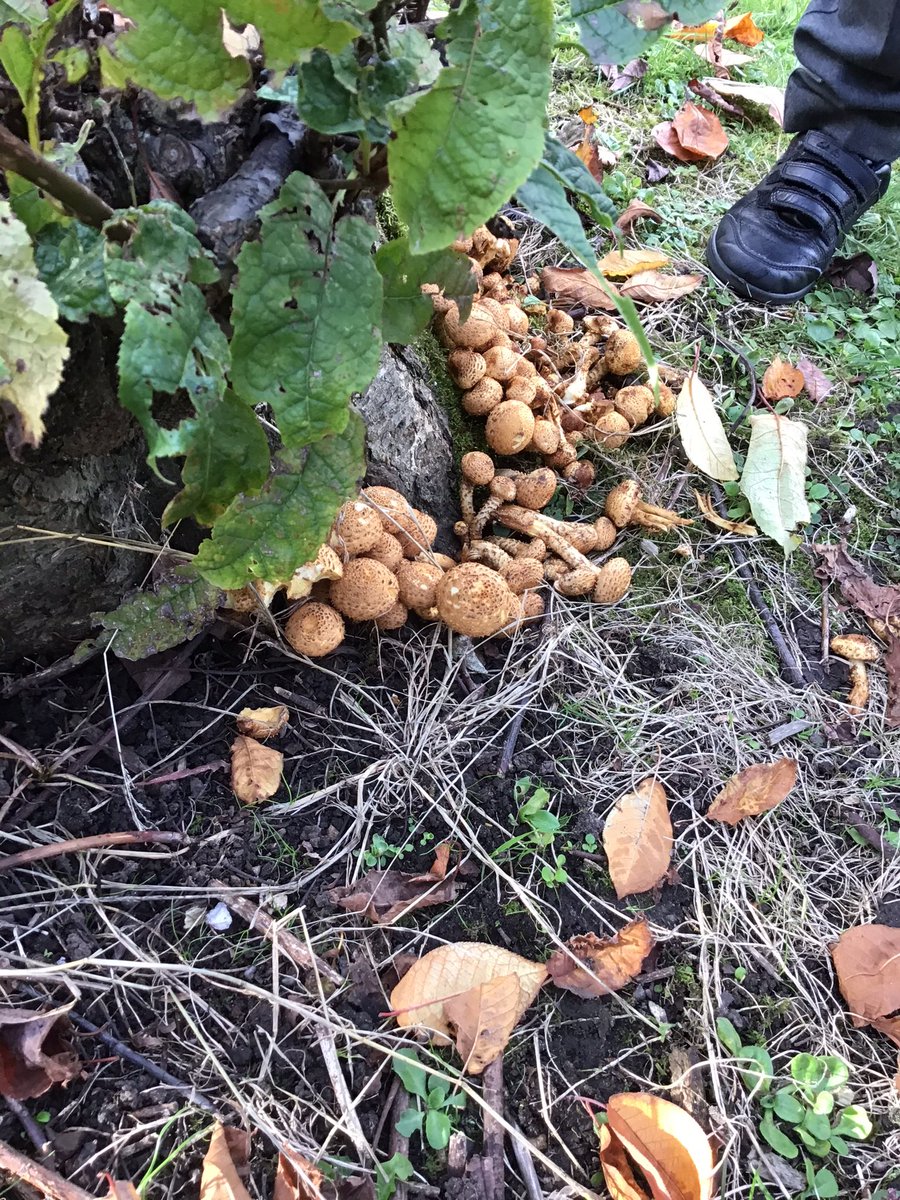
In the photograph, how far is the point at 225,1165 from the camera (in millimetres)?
1565

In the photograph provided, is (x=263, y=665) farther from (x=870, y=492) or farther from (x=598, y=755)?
(x=870, y=492)

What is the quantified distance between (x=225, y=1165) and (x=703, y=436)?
8.57 ft

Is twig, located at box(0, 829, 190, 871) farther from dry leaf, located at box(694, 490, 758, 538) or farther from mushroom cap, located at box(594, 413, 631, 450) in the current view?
dry leaf, located at box(694, 490, 758, 538)

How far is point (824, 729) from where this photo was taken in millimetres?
2570

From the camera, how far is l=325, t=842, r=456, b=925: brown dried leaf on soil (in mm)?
1966

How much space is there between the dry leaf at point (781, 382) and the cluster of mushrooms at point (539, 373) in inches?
20.7

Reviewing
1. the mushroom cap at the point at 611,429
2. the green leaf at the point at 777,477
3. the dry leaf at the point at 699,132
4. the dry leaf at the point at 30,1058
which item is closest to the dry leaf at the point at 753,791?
the green leaf at the point at 777,477

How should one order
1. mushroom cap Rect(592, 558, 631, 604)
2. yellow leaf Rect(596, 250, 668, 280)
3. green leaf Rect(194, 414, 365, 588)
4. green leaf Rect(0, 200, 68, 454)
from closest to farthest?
1. green leaf Rect(0, 200, 68, 454)
2. green leaf Rect(194, 414, 365, 588)
3. mushroom cap Rect(592, 558, 631, 604)
4. yellow leaf Rect(596, 250, 668, 280)

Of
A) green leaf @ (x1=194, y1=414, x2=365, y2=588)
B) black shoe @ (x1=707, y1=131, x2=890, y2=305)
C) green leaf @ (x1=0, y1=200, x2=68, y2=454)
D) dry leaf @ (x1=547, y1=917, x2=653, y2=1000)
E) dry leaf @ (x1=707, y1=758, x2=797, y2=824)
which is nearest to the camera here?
green leaf @ (x1=0, y1=200, x2=68, y2=454)

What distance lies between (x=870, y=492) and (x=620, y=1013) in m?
2.27

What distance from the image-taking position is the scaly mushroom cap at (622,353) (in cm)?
305

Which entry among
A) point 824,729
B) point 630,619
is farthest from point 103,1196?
point 824,729

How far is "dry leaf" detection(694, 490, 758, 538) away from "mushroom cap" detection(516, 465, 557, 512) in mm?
644

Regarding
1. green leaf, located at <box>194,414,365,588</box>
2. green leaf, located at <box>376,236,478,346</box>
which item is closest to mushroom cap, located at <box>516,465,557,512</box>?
green leaf, located at <box>376,236,478,346</box>
